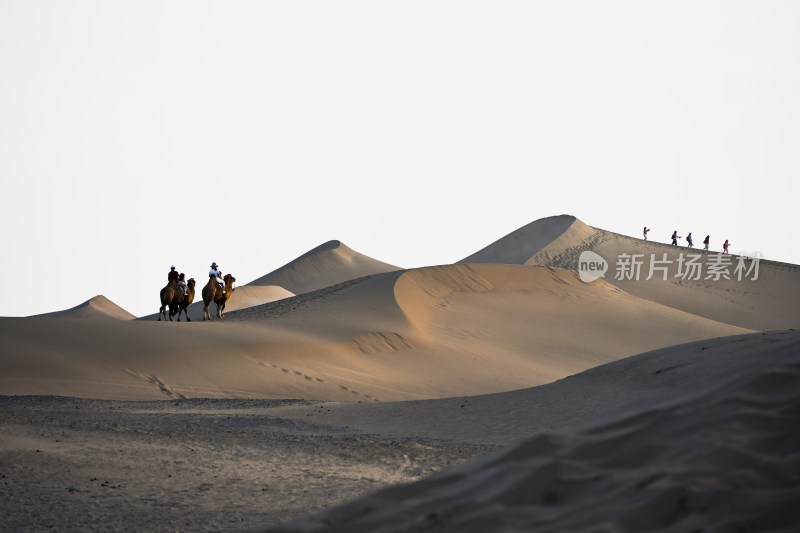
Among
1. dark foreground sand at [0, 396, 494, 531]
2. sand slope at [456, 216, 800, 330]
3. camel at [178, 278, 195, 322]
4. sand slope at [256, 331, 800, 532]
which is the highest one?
sand slope at [456, 216, 800, 330]

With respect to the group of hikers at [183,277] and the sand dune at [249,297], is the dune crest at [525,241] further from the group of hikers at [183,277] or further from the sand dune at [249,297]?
the group of hikers at [183,277]

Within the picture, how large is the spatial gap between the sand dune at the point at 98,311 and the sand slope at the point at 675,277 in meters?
33.1

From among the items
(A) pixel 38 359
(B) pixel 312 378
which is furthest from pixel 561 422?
(A) pixel 38 359

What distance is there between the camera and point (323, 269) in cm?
8425

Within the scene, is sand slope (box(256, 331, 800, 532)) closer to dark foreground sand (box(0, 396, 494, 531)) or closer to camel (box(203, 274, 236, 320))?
dark foreground sand (box(0, 396, 494, 531))

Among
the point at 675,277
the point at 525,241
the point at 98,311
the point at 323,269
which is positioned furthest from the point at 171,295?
the point at 323,269

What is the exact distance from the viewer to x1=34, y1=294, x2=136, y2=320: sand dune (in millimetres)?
73975

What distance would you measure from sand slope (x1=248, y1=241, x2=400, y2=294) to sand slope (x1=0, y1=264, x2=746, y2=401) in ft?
150

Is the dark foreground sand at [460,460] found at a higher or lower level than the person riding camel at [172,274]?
lower

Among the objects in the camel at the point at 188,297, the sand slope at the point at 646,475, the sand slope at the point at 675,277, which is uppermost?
the sand slope at the point at 675,277

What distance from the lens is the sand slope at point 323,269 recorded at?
81.8 meters

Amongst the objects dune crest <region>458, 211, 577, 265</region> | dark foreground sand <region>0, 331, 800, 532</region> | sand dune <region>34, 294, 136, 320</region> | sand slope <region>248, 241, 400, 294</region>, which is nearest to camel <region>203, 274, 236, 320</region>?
dark foreground sand <region>0, 331, 800, 532</region>

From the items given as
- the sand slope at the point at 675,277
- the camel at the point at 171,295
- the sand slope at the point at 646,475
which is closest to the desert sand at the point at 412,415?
the sand slope at the point at 646,475

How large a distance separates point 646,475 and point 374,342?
21854 millimetres
